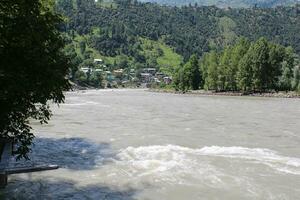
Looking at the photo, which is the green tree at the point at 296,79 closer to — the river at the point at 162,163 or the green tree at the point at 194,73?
the green tree at the point at 194,73

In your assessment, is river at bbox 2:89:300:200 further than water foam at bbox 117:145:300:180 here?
No

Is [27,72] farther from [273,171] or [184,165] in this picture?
[273,171]

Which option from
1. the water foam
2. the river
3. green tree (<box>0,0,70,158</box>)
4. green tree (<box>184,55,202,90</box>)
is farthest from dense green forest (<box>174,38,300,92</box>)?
green tree (<box>0,0,70,158</box>)

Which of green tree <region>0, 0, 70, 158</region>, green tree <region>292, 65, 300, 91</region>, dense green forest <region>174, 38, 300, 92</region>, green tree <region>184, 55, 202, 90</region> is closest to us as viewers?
green tree <region>0, 0, 70, 158</region>

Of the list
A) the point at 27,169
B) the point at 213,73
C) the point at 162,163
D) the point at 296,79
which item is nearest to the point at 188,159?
the point at 162,163

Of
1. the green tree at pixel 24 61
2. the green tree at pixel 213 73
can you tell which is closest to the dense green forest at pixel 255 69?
the green tree at pixel 213 73

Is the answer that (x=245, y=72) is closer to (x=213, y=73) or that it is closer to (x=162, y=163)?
(x=213, y=73)

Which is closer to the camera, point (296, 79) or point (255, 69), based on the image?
point (255, 69)

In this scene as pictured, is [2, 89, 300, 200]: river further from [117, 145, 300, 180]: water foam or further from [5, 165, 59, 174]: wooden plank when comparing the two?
[5, 165, 59, 174]: wooden plank

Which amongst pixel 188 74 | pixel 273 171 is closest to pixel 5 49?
pixel 273 171

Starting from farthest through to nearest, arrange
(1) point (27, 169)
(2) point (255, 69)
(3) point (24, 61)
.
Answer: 1. (2) point (255, 69)
2. (1) point (27, 169)
3. (3) point (24, 61)

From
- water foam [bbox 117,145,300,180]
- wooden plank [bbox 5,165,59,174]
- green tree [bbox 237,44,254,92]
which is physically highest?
green tree [bbox 237,44,254,92]

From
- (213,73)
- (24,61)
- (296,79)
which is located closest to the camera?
(24,61)

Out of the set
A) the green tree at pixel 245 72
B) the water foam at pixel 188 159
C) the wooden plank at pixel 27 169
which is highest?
the green tree at pixel 245 72
